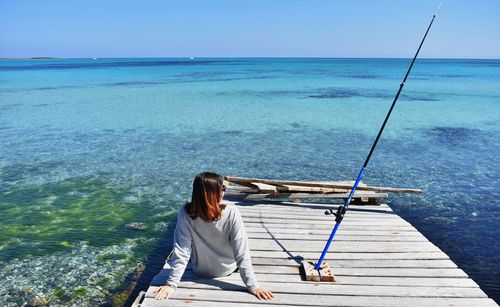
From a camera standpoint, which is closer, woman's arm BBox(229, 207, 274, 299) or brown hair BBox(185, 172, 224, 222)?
brown hair BBox(185, 172, 224, 222)

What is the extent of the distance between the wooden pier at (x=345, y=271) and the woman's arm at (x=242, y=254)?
0.42 ft

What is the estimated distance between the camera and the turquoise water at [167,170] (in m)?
8.40

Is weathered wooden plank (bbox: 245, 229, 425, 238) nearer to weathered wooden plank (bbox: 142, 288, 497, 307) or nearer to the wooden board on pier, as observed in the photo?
the wooden board on pier

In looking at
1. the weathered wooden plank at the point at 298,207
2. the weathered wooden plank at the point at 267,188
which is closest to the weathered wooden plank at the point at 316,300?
the weathered wooden plank at the point at 298,207

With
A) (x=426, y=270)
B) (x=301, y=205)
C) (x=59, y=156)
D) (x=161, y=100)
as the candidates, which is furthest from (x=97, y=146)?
(x=161, y=100)

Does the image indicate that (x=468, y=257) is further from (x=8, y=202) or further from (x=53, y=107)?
(x=53, y=107)

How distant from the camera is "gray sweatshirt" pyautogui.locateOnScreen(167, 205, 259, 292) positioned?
458 cm

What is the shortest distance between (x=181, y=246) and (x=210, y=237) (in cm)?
36

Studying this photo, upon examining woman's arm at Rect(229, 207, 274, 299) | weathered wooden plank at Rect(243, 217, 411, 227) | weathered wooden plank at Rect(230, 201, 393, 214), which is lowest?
weathered wooden plank at Rect(230, 201, 393, 214)

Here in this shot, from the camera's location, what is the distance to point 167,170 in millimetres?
14977

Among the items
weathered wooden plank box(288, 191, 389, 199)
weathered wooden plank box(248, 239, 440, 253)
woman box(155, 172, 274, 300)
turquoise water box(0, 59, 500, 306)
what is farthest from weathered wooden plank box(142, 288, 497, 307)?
weathered wooden plank box(288, 191, 389, 199)

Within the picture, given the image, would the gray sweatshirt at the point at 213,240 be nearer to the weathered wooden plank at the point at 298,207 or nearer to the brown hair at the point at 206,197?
the brown hair at the point at 206,197

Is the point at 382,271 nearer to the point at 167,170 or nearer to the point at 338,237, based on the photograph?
the point at 338,237

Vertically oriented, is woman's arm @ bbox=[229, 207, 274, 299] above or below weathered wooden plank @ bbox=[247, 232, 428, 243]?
above
